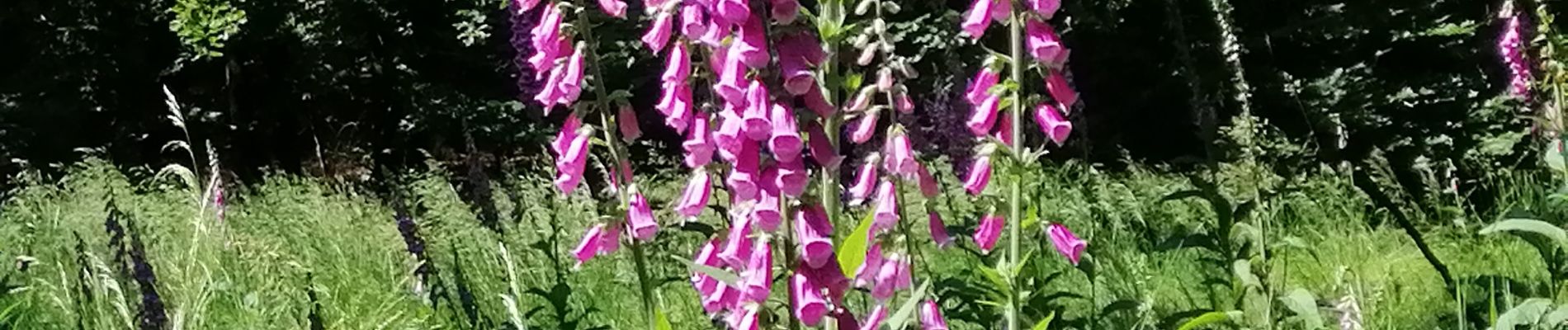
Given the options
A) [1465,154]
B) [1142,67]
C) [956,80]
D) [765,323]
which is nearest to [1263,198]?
[765,323]

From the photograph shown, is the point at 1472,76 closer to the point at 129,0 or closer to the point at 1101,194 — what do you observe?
the point at 1101,194

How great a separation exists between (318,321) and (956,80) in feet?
16.5

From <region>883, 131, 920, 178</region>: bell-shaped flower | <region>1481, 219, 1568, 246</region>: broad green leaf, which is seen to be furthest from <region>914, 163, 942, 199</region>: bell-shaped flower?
<region>1481, 219, 1568, 246</region>: broad green leaf

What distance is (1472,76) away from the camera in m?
8.36

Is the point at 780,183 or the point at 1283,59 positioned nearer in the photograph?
the point at 780,183

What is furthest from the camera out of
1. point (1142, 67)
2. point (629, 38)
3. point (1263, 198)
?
point (629, 38)

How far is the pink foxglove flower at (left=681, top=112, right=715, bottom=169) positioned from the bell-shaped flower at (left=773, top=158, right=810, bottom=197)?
6.4 inches

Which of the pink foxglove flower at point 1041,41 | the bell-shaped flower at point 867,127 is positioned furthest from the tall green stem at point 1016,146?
the bell-shaped flower at point 867,127

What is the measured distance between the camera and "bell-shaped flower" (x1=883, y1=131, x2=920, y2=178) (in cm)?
181

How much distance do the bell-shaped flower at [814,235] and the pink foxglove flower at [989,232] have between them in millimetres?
625

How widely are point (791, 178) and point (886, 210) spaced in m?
0.37

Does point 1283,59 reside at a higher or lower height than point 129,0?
lower

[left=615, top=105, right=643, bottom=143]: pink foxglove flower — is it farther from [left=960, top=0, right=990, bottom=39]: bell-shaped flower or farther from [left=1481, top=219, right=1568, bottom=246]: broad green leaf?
[left=1481, top=219, right=1568, bottom=246]: broad green leaf

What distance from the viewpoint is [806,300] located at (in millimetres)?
1461
